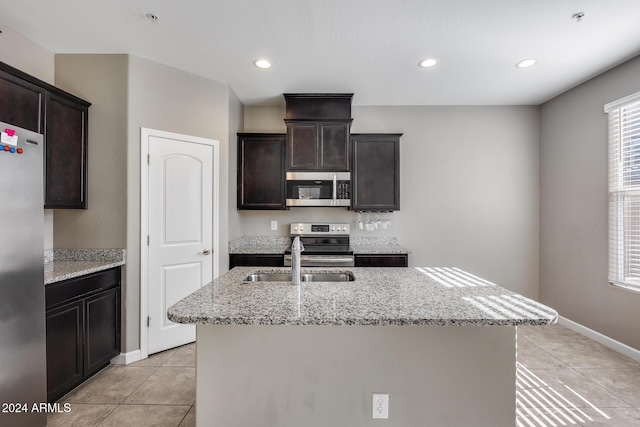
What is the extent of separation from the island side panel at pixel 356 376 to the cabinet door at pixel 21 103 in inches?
80.2

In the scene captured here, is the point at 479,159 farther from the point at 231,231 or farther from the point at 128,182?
the point at 128,182

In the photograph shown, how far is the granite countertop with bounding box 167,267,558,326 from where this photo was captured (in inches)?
50.1

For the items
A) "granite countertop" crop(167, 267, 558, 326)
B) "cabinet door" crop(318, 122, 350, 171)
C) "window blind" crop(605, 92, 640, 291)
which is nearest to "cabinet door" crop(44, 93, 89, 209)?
"granite countertop" crop(167, 267, 558, 326)

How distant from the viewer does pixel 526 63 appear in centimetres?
A: 288

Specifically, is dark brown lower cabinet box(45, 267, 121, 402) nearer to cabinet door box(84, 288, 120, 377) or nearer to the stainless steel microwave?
cabinet door box(84, 288, 120, 377)

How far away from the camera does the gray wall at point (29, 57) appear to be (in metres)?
2.34

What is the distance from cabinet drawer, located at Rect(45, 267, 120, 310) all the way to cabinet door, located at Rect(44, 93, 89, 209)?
25.6 inches

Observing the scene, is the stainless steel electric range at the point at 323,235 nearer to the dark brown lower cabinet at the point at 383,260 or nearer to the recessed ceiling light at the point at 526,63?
the dark brown lower cabinet at the point at 383,260

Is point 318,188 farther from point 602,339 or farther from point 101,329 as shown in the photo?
point 602,339

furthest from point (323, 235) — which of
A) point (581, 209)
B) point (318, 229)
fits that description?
point (581, 209)

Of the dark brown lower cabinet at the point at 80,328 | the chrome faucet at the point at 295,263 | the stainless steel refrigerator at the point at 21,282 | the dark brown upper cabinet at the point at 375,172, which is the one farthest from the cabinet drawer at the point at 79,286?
the dark brown upper cabinet at the point at 375,172

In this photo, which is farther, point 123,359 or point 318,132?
point 318,132

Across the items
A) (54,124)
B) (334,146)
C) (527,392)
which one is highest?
(334,146)

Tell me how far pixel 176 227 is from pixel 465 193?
11.7 ft
